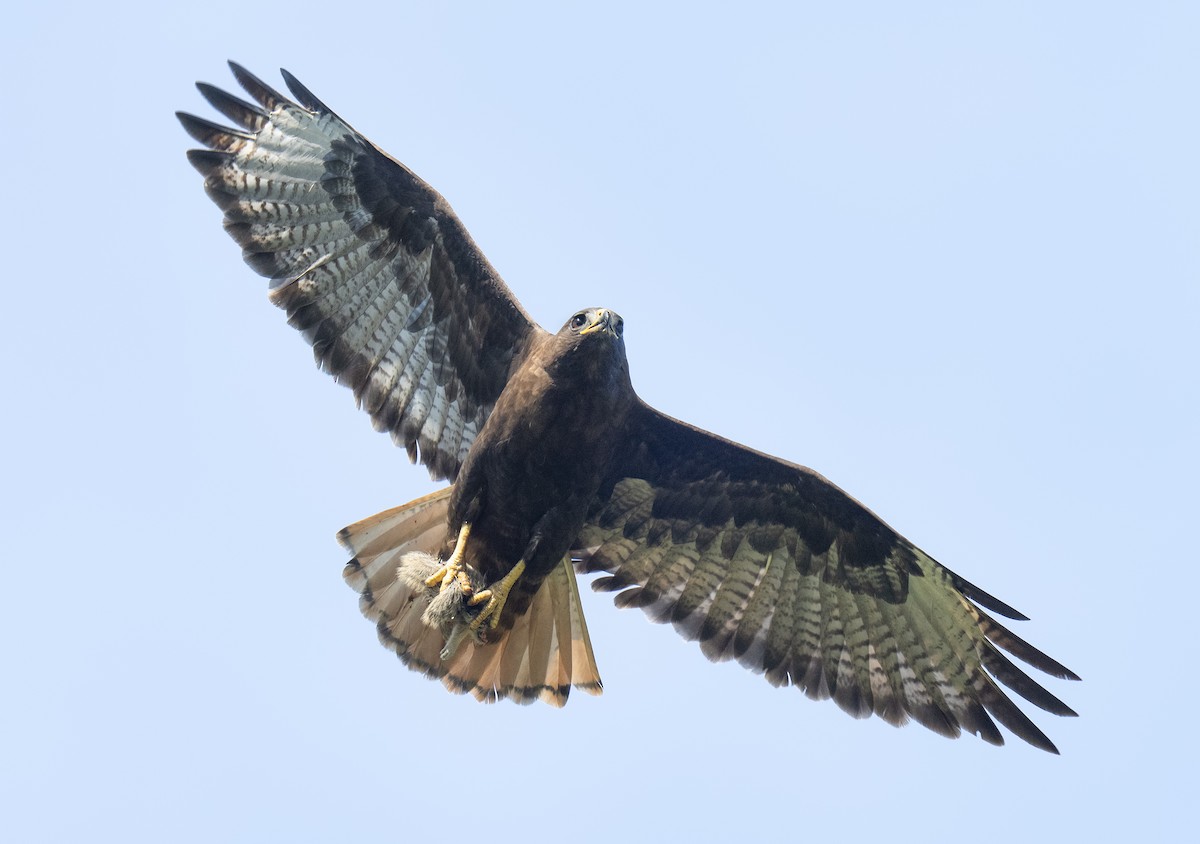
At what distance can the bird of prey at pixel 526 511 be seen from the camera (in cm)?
1034

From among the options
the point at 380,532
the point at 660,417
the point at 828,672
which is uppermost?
the point at 660,417

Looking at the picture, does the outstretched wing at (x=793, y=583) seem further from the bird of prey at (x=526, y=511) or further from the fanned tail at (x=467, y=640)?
the fanned tail at (x=467, y=640)

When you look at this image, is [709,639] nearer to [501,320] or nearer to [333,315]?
[501,320]

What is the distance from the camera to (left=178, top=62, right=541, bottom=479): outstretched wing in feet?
34.3

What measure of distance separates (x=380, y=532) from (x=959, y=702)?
4.02m

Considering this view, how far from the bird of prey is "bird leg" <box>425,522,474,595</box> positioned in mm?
13

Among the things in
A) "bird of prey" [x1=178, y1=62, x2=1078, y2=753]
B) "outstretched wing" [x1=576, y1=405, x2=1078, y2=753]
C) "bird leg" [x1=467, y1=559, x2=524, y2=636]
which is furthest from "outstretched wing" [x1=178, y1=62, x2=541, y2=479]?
"outstretched wing" [x1=576, y1=405, x2=1078, y2=753]

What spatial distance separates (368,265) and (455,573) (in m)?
2.13

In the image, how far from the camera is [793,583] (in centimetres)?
1126

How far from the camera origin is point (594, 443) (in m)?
10.0

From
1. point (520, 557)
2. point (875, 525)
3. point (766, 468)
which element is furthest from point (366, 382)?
point (875, 525)

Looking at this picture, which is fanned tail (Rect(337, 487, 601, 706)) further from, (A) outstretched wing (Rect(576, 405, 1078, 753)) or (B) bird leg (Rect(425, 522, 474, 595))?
(A) outstretched wing (Rect(576, 405, 1078, 753))

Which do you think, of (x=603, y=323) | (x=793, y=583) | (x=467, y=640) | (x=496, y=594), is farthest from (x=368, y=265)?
(x=793, y=583)

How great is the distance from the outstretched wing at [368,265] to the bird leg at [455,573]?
0.83m
